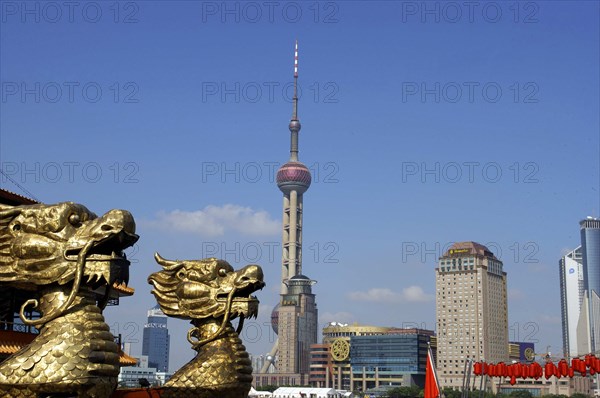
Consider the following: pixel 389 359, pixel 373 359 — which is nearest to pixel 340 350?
pixel 373 359

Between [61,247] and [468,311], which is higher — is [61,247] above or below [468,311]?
below

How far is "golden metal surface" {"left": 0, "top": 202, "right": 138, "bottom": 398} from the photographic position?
33.8 feet

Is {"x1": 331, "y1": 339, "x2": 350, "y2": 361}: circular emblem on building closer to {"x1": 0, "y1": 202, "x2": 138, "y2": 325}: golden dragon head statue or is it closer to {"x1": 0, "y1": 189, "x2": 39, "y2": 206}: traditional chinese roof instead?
{"x1": 0, "y1": 189, "x2": 39, "y2": 206}: traditional chinese roof

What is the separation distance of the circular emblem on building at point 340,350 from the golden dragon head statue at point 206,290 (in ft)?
437

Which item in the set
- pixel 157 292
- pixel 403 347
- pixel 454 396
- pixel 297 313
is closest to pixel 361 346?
pixel 403 347

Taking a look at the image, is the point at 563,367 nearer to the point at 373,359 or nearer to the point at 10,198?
the point at 10,198

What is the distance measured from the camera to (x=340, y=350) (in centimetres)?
14750

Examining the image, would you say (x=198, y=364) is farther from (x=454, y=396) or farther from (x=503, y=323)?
(x=503, y=323)

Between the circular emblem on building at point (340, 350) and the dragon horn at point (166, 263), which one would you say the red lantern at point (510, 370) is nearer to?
the dragon horn at point (166, 263)

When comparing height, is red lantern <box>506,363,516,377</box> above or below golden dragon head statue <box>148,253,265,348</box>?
below

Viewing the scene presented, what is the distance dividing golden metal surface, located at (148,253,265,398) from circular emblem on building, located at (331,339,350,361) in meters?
133

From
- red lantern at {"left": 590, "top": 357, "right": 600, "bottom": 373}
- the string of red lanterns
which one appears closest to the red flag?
red lantern at {"left": 590, "top": 357, "right": 600, "bottom": 373}

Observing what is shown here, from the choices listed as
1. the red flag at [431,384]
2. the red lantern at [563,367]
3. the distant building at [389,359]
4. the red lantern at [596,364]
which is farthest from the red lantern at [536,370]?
the distant building at [389,359]

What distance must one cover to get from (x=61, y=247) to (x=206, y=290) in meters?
6.10
